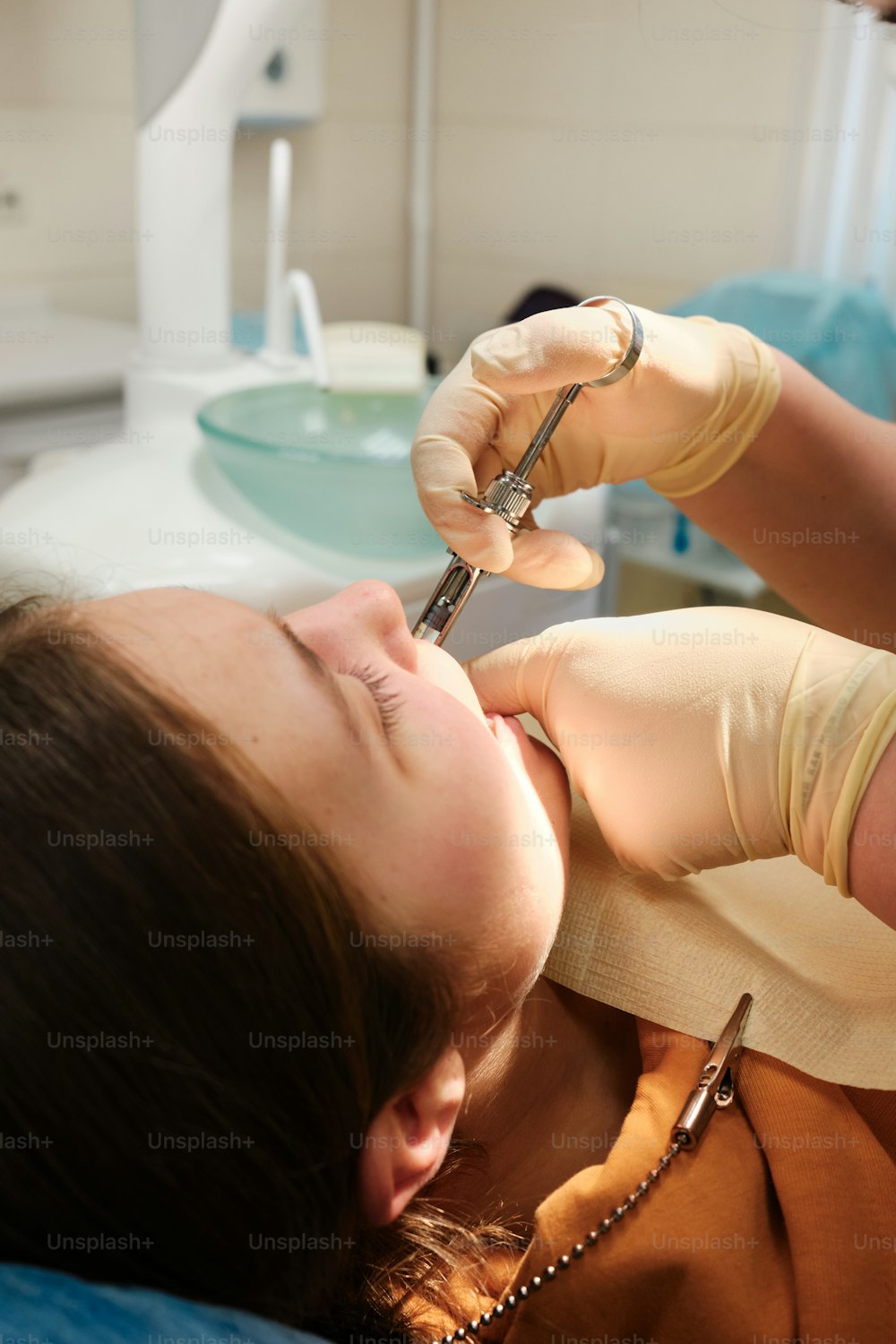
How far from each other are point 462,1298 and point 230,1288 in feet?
0.76

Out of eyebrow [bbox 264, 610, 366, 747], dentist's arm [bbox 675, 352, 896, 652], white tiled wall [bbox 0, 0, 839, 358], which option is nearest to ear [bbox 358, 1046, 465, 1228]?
eyebrow [bbox 264, 610, 366, 747]

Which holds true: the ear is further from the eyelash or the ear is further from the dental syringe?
the dental syringe

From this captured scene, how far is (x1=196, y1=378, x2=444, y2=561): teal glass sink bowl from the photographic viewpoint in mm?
1327

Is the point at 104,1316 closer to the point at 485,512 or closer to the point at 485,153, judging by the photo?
the point at 485,512

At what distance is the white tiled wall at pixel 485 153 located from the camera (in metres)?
2.15

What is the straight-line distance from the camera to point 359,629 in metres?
0.83

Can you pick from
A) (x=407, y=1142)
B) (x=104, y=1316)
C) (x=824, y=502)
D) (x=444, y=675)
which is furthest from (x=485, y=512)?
(x=104, y=1316)

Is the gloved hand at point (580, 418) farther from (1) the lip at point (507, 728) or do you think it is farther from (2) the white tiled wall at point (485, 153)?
(2) the white tiled wall at point (485, 153)

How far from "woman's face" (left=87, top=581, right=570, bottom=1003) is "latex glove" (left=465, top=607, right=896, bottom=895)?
84mm

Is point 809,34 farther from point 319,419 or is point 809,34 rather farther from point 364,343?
Result: point 319,419

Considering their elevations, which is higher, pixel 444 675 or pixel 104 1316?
pixel 444 675

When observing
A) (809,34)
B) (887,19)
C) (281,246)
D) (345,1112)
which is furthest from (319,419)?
(809,34)

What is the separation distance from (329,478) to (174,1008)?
2.72 feet

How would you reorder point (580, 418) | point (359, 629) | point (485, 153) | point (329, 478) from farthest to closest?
point (485, 153) → point (329, 478) → point (580, 418) → point (359, 629)
